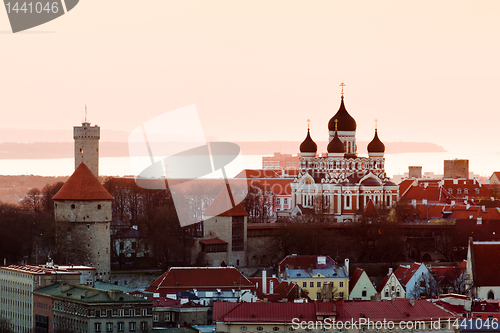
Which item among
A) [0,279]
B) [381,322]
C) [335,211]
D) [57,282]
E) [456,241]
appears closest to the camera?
[381,322]

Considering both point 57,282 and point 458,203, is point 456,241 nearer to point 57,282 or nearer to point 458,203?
point 458,203

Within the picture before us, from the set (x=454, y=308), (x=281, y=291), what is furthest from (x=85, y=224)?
(x=454, y=308)

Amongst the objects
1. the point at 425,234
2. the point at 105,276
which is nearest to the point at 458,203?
the point at 425,234

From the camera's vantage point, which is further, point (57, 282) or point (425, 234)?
point (425, 234)

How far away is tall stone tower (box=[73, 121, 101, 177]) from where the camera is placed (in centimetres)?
8562

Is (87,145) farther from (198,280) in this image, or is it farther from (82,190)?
(198,280)

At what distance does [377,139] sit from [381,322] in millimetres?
48397

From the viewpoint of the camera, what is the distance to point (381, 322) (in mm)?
50500

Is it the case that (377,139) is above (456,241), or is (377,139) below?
above

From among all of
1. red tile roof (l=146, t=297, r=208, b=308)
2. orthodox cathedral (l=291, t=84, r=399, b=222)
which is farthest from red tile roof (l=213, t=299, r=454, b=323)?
orthodox cathedral (l=291, t=84, r=399, b=222)

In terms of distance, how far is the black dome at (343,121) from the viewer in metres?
98.1

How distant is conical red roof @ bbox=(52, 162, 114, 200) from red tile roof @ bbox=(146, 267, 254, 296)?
8.63 metres

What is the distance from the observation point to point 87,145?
8600cm

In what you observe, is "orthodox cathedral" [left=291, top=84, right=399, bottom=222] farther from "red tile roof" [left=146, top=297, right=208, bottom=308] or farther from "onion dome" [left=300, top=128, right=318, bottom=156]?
"red tile roof" [left=146, top=297, right=208, bottom=308]
